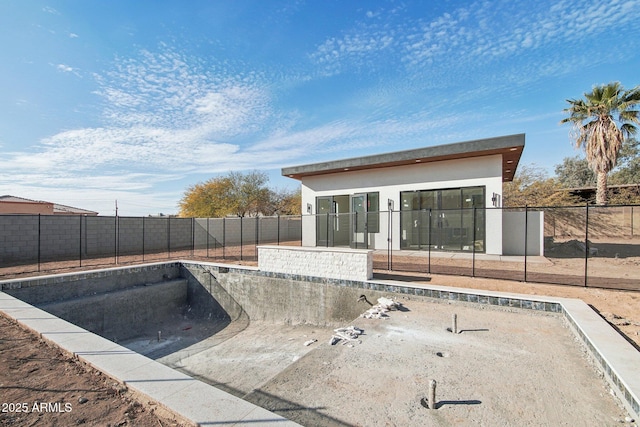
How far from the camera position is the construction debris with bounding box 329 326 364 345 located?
4266mm

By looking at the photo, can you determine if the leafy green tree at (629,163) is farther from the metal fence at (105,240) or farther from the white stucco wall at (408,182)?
the metal fence at (105,240)

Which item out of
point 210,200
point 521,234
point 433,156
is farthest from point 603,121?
point 210,200

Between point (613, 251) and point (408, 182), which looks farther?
point (613, 251)

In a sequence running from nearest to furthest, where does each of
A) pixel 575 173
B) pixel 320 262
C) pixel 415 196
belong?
pixel 320 262, pixel 415 196, pixel 575 173

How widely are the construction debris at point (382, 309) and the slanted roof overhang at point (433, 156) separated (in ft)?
20.2

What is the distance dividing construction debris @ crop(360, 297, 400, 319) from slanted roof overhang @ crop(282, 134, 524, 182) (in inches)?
243

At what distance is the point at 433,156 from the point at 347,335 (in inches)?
304

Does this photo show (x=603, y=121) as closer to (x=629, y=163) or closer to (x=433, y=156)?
(x=433, y=156)

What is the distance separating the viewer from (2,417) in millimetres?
2322


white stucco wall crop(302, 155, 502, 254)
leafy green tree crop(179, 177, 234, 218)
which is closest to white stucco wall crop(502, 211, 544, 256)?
white stucco wall crop(302, 155, 502, 254)

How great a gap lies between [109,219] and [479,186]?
609 inches

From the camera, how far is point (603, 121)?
1391cm

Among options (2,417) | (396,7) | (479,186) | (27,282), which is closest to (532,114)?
(479,186)

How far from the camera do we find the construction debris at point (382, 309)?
5.31m
